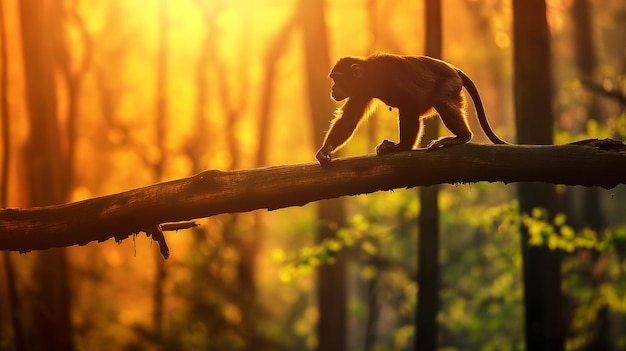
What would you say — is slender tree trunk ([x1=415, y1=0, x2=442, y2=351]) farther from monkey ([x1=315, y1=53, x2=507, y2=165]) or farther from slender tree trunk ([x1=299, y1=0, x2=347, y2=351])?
slender tree trunk ([x1=299, y1=0, x2=347, y2=351])

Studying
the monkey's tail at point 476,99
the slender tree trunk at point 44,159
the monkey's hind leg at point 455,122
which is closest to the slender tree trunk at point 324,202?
the slender tree trunk at point 44,159

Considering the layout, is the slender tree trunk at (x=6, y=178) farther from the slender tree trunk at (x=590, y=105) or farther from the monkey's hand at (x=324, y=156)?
the slender tree trunk at (x=590, y=105)

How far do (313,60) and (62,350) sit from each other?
638 centimetres

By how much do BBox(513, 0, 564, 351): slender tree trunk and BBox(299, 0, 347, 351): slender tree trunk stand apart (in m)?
4.44

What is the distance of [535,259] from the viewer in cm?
1023

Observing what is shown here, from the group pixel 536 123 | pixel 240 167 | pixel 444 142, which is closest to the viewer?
pixel 444 142

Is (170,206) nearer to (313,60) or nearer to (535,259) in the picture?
(535,259)

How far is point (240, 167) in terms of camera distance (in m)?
26.7

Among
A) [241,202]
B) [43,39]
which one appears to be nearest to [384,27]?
[43,39]

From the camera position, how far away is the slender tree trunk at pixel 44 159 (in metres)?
12.6

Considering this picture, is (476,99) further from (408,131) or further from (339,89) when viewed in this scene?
(339,89)

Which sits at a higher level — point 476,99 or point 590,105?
point 590,105

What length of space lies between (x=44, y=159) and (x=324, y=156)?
8060 millimetres

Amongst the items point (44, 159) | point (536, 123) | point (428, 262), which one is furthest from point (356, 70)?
point (44, 159)
